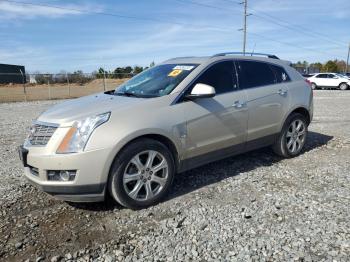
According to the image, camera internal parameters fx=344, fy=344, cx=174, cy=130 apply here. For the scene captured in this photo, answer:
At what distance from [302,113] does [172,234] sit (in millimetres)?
3721

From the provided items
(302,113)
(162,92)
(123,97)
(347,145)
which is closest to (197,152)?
(162,92)

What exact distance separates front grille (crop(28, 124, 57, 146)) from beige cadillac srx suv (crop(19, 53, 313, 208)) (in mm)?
11

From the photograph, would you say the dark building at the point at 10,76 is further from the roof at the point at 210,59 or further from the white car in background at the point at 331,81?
the roof at the point at 210,59

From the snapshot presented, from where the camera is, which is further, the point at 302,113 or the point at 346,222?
the point at 302,113

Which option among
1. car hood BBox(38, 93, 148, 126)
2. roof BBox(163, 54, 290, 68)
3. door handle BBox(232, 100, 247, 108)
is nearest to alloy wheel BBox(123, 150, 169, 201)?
car hood BBox(38, 93, 148, 126)

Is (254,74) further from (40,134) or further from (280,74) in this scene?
(40,134)

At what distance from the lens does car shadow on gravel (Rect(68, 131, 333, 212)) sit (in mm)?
4137

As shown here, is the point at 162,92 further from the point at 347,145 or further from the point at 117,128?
the point at 347,145

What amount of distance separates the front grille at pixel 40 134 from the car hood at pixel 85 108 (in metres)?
0.08

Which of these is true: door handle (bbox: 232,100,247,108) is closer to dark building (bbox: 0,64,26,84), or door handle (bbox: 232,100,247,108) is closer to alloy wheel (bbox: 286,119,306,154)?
alloy wheel (bbox: 286,119,306,154)

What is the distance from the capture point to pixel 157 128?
3951 millimetres

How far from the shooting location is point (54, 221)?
3.76 metres

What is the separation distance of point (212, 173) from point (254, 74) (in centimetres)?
164

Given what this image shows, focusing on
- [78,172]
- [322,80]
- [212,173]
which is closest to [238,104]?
[212,173]
